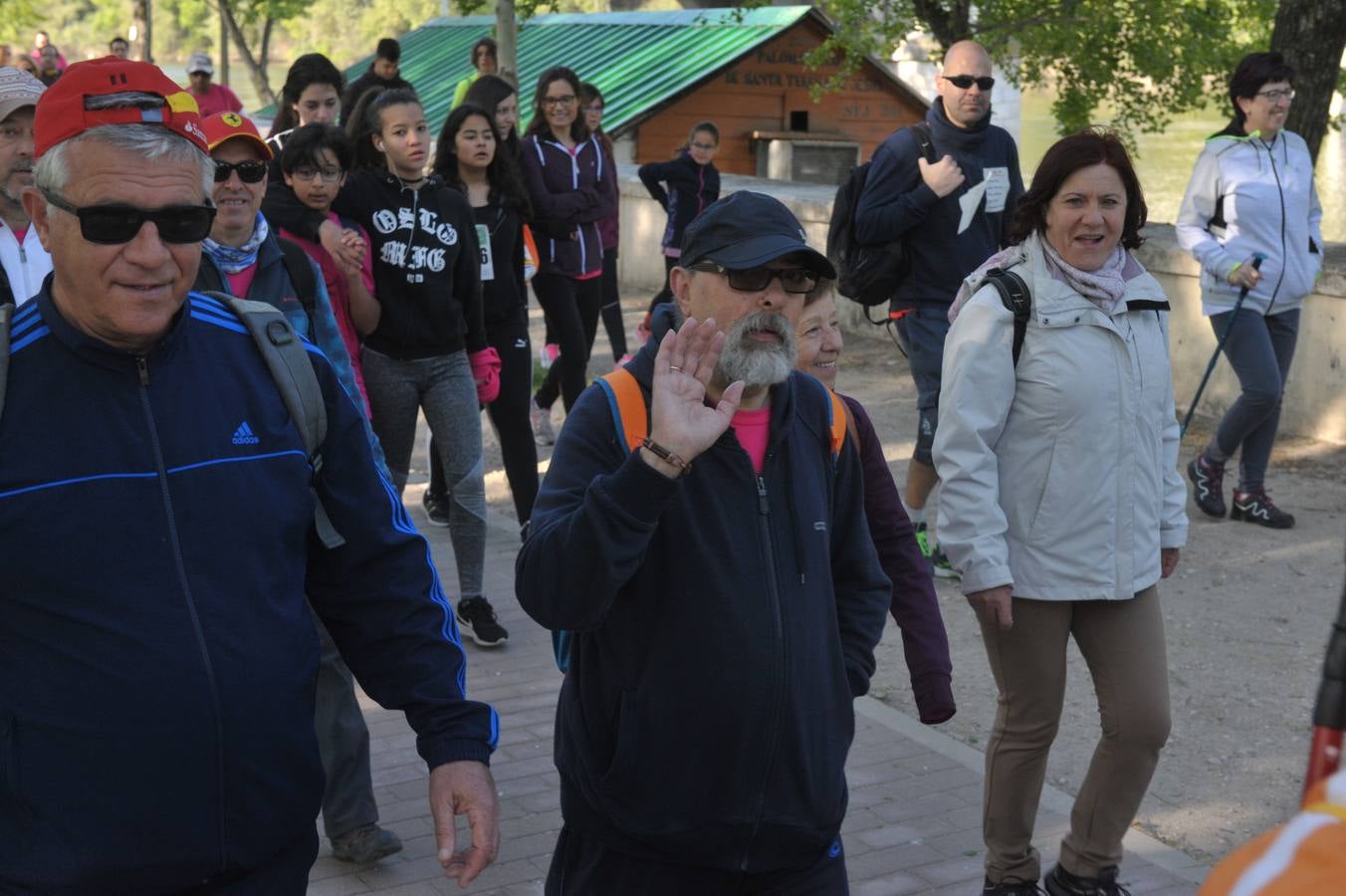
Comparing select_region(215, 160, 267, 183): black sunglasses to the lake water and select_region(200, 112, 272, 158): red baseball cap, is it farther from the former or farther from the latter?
the lake water

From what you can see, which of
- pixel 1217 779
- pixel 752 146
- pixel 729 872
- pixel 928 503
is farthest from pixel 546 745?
pixel 752 146

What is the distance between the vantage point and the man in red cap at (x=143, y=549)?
7.98ft

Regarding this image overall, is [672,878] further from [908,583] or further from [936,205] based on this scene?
[936,205]

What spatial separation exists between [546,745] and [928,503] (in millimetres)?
3975

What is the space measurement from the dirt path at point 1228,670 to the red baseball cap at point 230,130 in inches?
124

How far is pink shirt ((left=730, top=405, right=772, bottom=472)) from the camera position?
3064mm

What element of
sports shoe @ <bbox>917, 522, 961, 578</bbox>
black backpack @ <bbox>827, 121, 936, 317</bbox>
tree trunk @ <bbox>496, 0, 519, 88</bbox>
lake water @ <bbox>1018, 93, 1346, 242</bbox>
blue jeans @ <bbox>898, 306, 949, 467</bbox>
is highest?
tree trunk @ <bbox>496, 0, 519, 88</bbox>

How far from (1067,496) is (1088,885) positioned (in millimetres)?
1065

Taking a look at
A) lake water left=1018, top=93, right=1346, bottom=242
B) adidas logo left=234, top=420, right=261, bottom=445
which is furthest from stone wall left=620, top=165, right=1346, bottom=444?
adidas logo left=234, top=420, right=261, bottom=445

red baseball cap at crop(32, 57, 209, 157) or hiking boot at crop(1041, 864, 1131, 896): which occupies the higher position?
red baseball cap at crop(32, 57, 209, 157)

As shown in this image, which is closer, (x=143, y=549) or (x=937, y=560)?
(x=143, y=549)

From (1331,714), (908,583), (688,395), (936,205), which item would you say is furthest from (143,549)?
(936,205)

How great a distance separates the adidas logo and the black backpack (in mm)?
4984

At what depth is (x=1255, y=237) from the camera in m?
8.45
